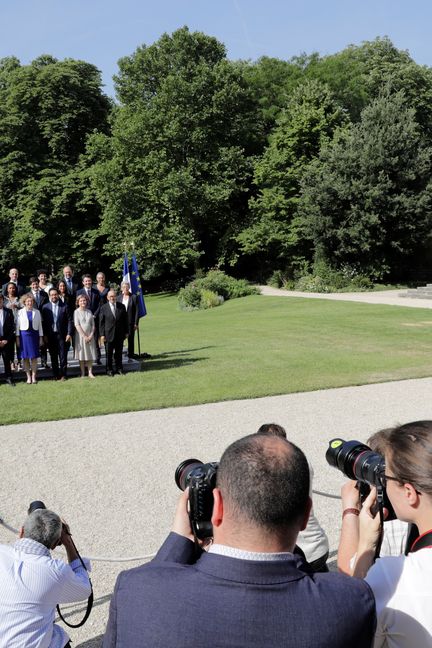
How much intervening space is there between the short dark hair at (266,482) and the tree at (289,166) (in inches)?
1576

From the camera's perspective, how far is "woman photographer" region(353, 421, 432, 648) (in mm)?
2156

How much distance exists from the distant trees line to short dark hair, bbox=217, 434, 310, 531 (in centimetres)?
3606

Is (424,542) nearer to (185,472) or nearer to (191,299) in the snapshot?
(185,472)

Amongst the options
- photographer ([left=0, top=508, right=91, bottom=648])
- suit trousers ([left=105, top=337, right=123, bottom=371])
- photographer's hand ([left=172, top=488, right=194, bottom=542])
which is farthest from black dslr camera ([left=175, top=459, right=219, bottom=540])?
suit trousers ([left=105, top=337, right=123, bottom=371])

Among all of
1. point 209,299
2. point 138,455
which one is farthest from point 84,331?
point 209,299

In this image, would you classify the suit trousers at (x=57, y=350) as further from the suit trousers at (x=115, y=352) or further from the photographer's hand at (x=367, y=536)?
the photographer's hand at (x=367, y=536)

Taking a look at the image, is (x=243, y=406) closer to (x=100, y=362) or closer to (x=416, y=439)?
(x=100, y=362)

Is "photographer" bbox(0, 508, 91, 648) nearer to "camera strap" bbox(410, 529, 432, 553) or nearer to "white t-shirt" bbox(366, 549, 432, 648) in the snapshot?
"white t-shirt" bbox(366, 549, 432, 648)

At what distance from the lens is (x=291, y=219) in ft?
142

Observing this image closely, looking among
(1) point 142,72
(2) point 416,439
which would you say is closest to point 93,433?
Answer: (2) point 416,439

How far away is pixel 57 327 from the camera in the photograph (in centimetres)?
1380

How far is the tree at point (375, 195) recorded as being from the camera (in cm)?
3622

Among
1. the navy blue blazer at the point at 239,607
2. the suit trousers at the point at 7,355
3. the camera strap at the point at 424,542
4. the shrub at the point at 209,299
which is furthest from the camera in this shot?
the shrub at the point at 209,299

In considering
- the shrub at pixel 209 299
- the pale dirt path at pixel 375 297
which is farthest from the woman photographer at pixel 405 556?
the shrub at pixel 209 299
